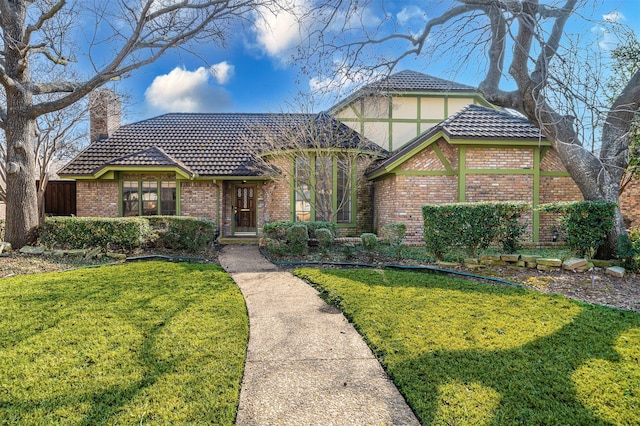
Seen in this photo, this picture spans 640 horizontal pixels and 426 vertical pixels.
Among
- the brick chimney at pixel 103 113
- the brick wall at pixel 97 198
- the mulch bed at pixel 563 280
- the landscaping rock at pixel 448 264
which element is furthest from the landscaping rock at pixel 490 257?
the brick chimney at pixel 103 113

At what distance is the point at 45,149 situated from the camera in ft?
41.3

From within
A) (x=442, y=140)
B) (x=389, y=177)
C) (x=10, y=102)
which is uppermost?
(x=10, y=102)

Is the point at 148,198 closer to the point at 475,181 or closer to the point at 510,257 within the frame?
the point at 475,181

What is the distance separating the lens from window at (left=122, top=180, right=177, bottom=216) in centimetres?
1268

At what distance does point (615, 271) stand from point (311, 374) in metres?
A: 6.23

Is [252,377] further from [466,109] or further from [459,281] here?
[466,109]

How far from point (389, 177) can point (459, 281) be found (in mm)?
5947

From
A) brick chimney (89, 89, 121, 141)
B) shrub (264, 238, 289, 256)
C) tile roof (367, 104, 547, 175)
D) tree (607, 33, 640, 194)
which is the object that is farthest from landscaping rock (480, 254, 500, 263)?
brick chimney (89, 89, 121, 141)

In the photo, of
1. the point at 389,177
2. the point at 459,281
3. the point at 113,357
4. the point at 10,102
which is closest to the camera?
the point at 113,357

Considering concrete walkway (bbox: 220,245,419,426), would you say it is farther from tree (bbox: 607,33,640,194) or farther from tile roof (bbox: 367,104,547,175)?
tile roof (bbox: 367,104,547,175)

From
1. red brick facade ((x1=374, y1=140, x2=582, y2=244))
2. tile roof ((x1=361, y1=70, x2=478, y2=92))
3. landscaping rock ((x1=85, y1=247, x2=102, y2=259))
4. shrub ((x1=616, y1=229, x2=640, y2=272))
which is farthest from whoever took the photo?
tile roof ((x1=361, y1=70, x2=478, y2=92))

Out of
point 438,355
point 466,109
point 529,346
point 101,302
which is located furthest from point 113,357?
point 466,109

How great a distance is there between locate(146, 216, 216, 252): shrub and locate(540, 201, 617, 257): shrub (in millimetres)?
8353

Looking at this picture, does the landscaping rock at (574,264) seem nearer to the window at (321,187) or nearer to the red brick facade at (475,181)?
the red brick facade at (475,181)
